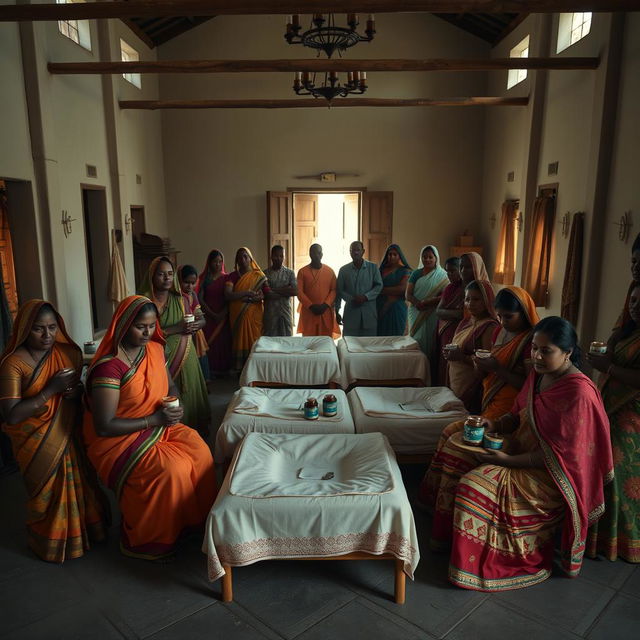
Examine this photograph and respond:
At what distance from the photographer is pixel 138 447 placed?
9.98 feet

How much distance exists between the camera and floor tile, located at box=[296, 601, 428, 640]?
2523mm

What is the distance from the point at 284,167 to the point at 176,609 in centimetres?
856

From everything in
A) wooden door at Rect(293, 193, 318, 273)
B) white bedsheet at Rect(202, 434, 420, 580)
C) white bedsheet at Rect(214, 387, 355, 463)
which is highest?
wooden door at Rect(293, 193, 318, 273)

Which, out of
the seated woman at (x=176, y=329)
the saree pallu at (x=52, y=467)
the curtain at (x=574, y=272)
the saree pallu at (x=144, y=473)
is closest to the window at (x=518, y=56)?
the curtain at (x=574, y=272)

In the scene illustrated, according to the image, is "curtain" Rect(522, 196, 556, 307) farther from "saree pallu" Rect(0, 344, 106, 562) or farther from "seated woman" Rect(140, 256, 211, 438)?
"saree pallu" Rect(0, 344, 106, 562)

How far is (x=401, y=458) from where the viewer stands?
11.9 feet

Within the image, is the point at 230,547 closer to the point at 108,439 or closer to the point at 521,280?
the point at 108,439

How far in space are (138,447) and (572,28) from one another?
23.5 ft

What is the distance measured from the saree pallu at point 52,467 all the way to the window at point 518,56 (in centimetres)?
792

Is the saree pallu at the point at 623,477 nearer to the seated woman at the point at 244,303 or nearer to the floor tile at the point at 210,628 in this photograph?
the floor tile at the point at 210,628

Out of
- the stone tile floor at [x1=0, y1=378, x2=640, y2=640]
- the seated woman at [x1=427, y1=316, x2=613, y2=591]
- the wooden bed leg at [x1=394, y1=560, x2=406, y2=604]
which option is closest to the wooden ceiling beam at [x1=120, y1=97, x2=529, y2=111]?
the seated woman at [x1=427, y1=316, x2=613, y2=591]

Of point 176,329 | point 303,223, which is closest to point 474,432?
point 176,329

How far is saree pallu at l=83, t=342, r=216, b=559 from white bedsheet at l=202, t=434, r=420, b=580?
497mm

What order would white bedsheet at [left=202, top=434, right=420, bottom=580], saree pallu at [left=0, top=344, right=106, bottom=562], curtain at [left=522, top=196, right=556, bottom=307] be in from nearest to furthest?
white bedsheet at [left=202, top=434, right=420, bottom=580] < saree pallu at [left=0, top=344, right=106, bottom=562] < curtain at [left=522, top=196, right=556, bottom=307]
